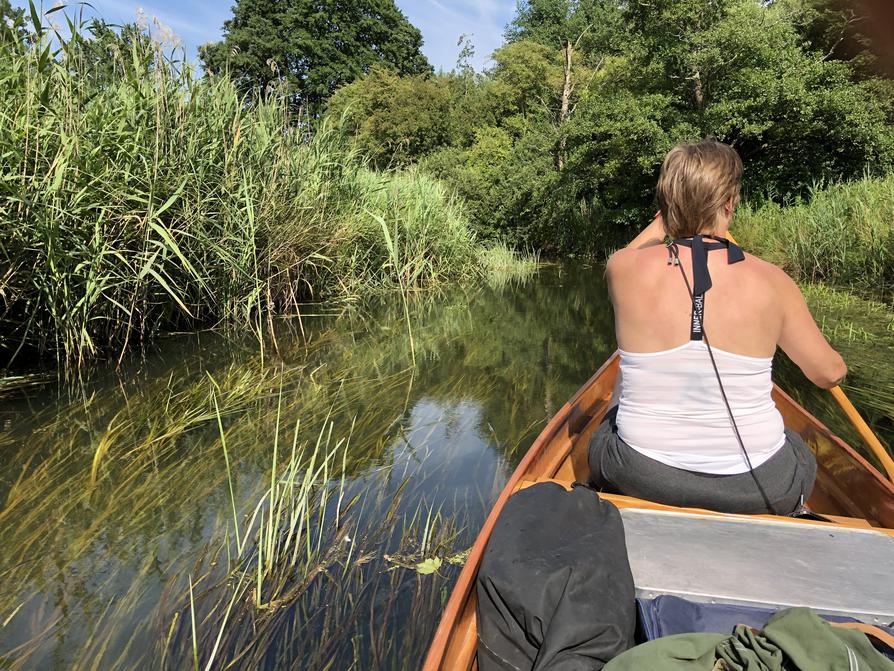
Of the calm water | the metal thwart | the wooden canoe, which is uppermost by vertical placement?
the metal thwart

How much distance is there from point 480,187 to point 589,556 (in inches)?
583

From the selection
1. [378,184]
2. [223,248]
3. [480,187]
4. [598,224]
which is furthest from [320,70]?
[223,248]

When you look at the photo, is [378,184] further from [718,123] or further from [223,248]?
[718,123]

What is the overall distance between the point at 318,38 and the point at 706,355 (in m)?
35.2

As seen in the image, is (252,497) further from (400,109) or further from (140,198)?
(400,109)

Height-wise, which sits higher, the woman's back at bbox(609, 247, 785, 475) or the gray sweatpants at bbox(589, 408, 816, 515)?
the woman's back at bbox(609, 247, 785, 475)

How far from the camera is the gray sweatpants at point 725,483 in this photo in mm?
1667

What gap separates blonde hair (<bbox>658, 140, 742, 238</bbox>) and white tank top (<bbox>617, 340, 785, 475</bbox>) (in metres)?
0.42

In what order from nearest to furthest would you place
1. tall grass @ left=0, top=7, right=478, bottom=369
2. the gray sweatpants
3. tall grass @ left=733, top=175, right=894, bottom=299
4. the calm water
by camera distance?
the gray sweatpants < the calm water < tall grass @ left=0, top=7, right=478, bottom=369 < tall grass @ left=733, top=175, right=894, bottom=299

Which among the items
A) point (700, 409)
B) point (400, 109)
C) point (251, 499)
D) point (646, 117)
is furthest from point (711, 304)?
point (400, 109)

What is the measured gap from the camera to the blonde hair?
169 centimetres

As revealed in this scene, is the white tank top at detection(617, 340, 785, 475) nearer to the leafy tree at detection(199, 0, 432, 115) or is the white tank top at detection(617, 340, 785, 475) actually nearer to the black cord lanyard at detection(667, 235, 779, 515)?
the black cord lanyard at detection(667, 235, 779, 515)

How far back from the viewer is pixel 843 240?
6828 millimetres

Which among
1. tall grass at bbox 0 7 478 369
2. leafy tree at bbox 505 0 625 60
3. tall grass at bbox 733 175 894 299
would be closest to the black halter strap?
tall grass at bbox 0 7 478 369
